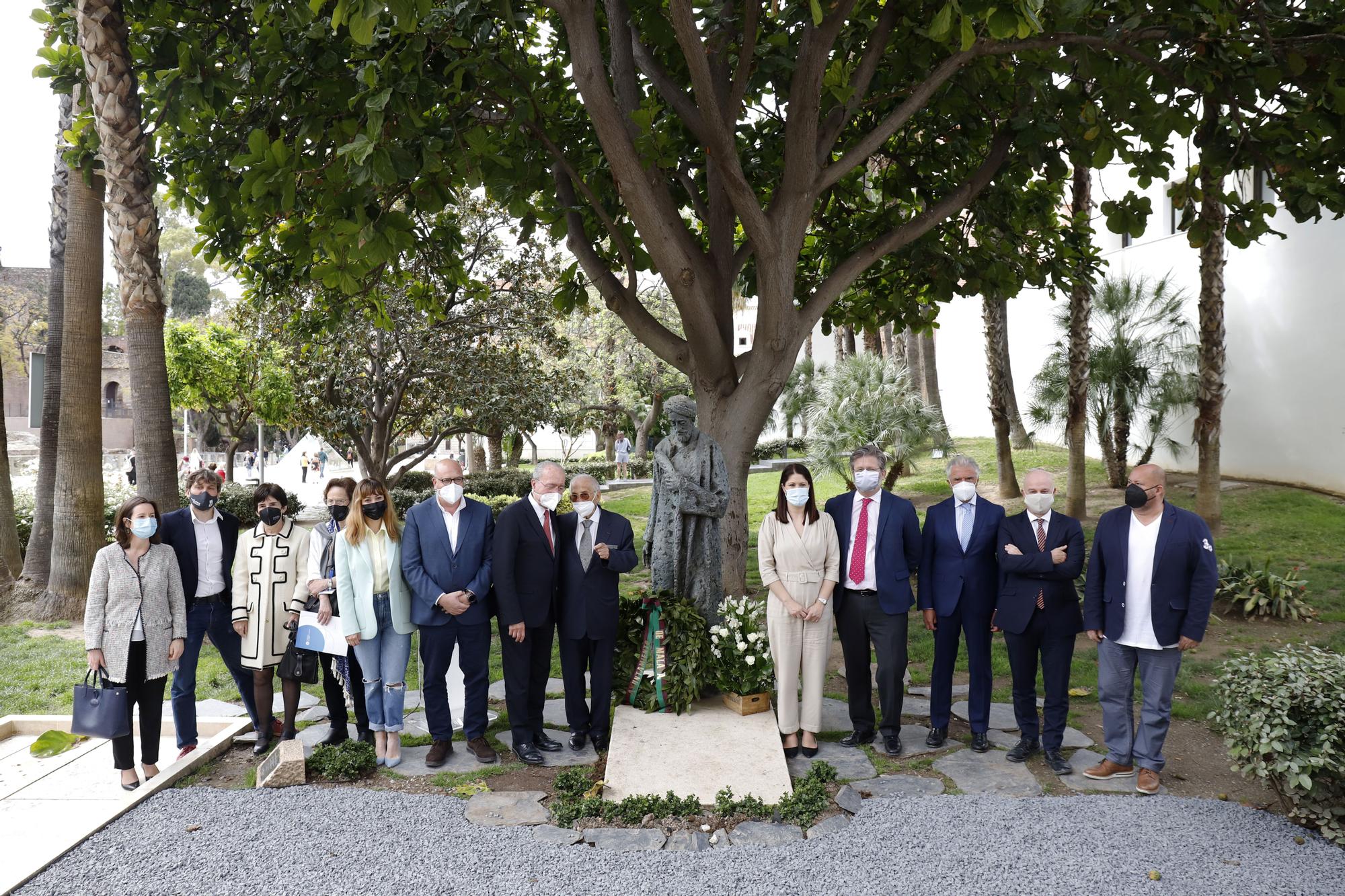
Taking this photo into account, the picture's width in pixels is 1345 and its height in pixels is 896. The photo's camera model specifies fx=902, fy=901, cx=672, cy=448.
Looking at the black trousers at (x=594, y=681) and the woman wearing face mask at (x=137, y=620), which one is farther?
the black trousers at (x=594, y=681)

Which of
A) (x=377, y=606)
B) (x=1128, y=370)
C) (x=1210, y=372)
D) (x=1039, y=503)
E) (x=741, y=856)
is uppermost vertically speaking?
(x=1128, y=370)

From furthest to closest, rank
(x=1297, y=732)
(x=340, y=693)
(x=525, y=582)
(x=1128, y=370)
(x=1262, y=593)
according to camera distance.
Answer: (x=1128, y=370)
(x=1262, y=593)
(x=340, y=693)
(x=525, y=582)
(x=1297, y=732)

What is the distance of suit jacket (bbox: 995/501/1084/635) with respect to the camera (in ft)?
19.2

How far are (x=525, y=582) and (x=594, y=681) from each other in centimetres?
88

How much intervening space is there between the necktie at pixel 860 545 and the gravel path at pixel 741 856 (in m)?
1.54

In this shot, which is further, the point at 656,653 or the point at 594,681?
the point at 656,653

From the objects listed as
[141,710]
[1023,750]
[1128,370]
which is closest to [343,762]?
[141,710]

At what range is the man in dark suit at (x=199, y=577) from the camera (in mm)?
5852

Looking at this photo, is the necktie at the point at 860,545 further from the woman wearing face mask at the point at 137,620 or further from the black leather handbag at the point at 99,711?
the black leather handbag at the point at 99,711

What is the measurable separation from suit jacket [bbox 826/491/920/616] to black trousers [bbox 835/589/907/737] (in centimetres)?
8

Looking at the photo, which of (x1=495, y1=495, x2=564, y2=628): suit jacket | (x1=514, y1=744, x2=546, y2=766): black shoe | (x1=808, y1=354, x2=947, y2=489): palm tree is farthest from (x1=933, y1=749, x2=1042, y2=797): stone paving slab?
(x1=808, y1=354, x2=947, y2=489): palm tree

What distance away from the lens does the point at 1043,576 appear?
19.3 feet

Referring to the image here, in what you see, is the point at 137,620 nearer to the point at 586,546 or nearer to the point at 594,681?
the point at 586,546

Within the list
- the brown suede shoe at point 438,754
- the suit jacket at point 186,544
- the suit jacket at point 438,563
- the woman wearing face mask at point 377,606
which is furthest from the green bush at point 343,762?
the suit jacket at point 186,544
